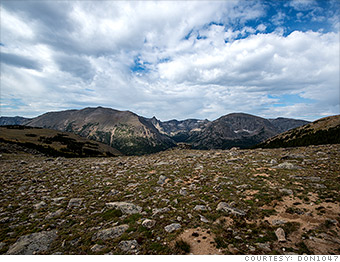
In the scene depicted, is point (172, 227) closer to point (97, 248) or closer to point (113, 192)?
point (97, 248)

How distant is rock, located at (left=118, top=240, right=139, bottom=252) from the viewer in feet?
21.1

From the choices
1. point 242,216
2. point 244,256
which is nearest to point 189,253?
point 244,256

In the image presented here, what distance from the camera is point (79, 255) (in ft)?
21.4

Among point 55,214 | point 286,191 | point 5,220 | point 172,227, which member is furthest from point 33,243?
point 286,191

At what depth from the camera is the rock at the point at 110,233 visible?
736 cm

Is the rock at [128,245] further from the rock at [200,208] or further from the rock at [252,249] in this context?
the rock at [252,249]

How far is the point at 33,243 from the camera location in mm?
7203

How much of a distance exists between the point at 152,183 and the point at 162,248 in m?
8.01

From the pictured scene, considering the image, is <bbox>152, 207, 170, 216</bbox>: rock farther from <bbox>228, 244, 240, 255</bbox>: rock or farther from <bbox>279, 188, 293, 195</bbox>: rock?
<bbox>279, 188, 293, 195</bbox>: rock

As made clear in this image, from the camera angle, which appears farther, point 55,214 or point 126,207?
point 126,207

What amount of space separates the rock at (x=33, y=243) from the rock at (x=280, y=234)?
10.5 metres

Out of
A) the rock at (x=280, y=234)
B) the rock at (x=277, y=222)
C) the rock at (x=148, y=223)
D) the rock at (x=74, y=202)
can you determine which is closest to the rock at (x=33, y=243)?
the rock at (x=74, y=202)

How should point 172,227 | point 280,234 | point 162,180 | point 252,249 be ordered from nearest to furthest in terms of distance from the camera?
point 252,249
point 280,234
point 172,227
point 162,180

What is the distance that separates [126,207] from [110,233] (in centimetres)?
241
